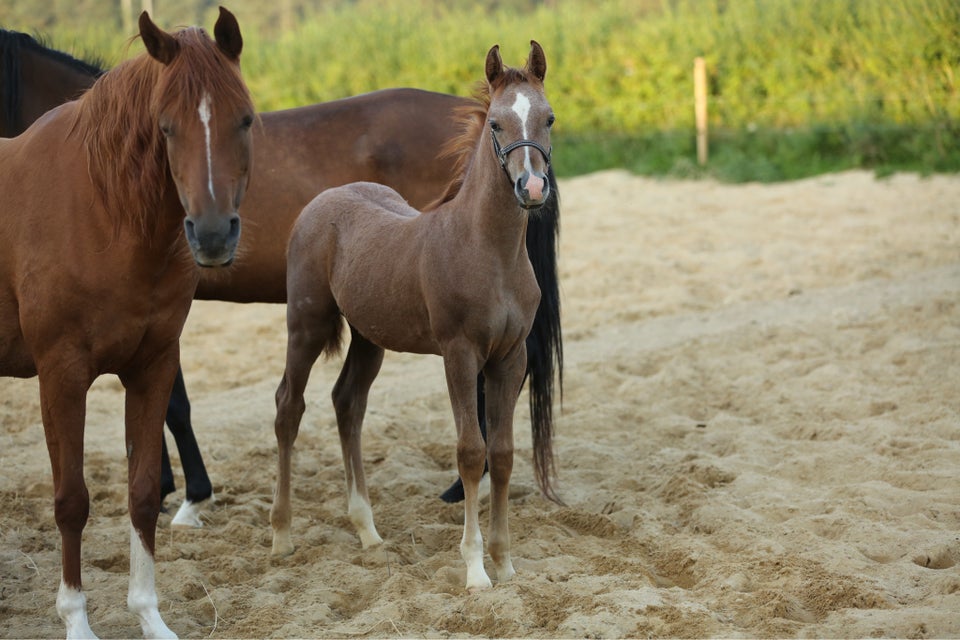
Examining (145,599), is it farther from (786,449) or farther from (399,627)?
(786,449)

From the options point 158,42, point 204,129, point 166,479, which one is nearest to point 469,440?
point 204,129

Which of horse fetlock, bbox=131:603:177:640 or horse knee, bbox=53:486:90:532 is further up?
horse knee, bbox=53:486:90:532

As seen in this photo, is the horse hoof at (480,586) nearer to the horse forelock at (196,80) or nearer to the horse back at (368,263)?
the horse back at (368,263)

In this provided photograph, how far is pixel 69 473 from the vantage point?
10.5 ft

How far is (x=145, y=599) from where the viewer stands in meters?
3.30

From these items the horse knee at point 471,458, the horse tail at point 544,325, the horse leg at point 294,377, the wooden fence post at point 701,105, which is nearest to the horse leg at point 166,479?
the horse leg at point 294,377

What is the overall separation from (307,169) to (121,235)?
2.11 m

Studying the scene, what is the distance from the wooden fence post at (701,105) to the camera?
1337cm

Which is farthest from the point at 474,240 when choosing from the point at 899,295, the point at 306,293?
the point at 899,295

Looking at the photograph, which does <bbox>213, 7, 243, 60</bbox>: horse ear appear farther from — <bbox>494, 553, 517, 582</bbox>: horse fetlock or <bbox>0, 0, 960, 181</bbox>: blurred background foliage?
<bbox>0, 0, 960, 181</bbox>: blurred background foliage

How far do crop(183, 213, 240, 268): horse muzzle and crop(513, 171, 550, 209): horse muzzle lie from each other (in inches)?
38.1

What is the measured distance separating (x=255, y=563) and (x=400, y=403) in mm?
2270

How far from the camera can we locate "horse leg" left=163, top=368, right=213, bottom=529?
459cm

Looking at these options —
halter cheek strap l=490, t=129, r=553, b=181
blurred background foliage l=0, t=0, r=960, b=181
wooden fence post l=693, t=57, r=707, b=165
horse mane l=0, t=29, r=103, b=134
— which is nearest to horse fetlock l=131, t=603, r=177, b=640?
halter cheek strap l=490, t=129, r=553, b=181
